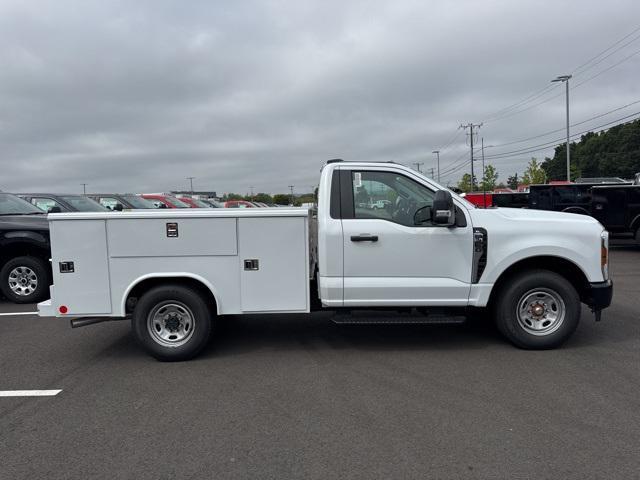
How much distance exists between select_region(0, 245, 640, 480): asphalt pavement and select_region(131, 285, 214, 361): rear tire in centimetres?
18

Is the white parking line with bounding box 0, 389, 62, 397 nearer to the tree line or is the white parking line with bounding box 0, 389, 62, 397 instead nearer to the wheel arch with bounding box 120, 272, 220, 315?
the wheel arch with bounding box 120, 272, 220, 315

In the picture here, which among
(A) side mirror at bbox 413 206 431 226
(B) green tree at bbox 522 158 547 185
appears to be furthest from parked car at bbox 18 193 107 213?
(B) green tree at bbox 522 158 547 185

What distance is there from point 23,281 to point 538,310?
794 centimetres

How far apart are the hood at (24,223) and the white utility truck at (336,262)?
376cm

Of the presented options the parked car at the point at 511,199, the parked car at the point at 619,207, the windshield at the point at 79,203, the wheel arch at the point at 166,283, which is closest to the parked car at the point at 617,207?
the parked car at the point at 619,207

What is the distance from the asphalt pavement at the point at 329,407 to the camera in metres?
3.31

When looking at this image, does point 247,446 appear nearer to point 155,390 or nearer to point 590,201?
point 155,390

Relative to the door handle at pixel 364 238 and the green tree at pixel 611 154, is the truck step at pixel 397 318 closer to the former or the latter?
the door handle at pixel 364 238

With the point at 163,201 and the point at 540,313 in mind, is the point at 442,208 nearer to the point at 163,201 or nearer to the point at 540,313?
the point at 540,313

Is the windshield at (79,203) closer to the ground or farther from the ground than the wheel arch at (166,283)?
farther from the ground

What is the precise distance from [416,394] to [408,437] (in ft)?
2.56

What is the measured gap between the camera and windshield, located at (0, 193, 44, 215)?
9094 millimetres

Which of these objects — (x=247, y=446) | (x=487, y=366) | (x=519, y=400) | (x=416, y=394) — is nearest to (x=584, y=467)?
(x=519, y=400)

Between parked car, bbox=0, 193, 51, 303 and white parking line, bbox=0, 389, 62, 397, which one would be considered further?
parked car, bbox=0, 193, 51, 303
